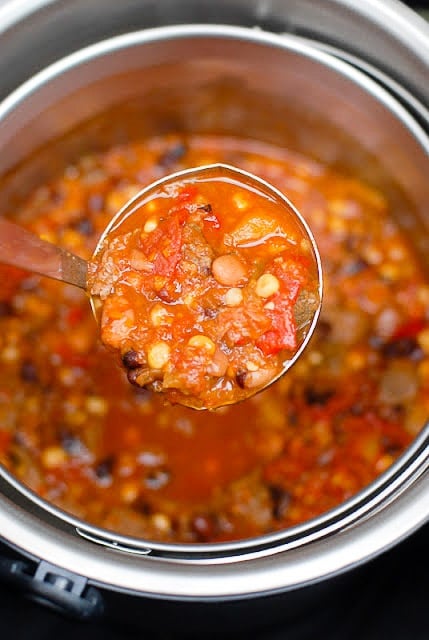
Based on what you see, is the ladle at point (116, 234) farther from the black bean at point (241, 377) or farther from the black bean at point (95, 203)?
the black bean at point (95, 203)

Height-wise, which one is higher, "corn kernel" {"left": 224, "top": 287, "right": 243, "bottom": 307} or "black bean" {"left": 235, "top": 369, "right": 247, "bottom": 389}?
"corn kernel" {"left": 224, "top": 287, "right": 243, "bottom": 307}

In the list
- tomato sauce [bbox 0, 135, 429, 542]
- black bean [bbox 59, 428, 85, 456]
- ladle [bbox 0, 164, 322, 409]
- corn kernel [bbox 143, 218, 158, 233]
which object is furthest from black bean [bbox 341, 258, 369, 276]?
black bean [bbox 59, 428, 85, 456]

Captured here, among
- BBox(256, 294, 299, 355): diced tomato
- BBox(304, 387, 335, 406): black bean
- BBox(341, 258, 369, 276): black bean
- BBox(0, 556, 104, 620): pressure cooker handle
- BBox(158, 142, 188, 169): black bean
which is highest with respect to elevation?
BBox(158, 142, 188, 169): black bean

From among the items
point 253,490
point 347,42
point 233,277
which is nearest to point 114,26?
point 347,42

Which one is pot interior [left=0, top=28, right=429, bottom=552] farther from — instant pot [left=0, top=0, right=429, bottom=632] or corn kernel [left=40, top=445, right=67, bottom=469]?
corn kernel [left=40, top=445, right=67, bottom=469]

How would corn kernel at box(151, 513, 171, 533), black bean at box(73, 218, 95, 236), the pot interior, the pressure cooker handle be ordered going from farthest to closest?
black bean at box(73, 218, 95, 236)
corn kernel at box(151, 513, 171, 533)
the pot interior
the pressure cooker handle

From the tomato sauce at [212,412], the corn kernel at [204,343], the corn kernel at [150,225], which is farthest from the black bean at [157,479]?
the corn kernel at [150,225]

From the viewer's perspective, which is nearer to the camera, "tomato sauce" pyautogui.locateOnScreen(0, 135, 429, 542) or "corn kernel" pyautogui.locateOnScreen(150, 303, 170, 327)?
"corn kernel" pyautogui.locateOnScreen(150, 303, 170, 327)

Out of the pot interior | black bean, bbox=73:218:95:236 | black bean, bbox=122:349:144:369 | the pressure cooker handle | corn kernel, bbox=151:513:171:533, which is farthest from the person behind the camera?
black bean, bbox=73:218:95:236

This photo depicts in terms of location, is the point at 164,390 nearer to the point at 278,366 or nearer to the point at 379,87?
the point at 278,366
